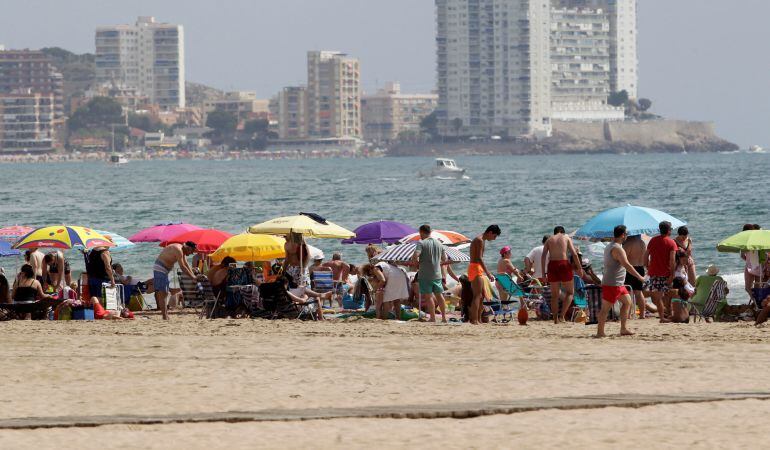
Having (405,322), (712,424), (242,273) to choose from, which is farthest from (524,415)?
(242,273)

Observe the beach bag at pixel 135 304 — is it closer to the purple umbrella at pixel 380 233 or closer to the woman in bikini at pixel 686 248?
the purple umbrella at pixel 380 233

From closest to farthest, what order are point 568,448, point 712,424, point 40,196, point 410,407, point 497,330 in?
point 568,448
point 712,424
point 410,407
point 497,330
point 40,196

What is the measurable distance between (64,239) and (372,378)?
7815 mm

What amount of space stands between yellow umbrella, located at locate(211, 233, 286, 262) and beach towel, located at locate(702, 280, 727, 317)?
5.01 metres

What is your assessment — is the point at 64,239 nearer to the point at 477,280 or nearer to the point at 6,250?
the point at 6,250

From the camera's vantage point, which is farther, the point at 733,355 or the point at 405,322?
the point at 405,322

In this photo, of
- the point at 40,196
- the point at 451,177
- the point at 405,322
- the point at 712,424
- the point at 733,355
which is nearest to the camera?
the point at 712,424

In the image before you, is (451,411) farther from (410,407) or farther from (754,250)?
(754,250)

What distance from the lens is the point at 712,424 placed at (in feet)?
30.2

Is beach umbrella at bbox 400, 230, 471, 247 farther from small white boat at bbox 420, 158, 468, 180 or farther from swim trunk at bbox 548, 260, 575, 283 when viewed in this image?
small white boat at bbox 420, 158, 468, 180

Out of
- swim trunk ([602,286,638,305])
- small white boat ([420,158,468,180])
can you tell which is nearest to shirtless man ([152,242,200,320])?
swim trunk ([602,286,638,305])

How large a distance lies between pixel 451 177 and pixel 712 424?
9493 centimetres

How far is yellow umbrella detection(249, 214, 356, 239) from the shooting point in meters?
17.4

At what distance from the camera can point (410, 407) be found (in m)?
9.83
